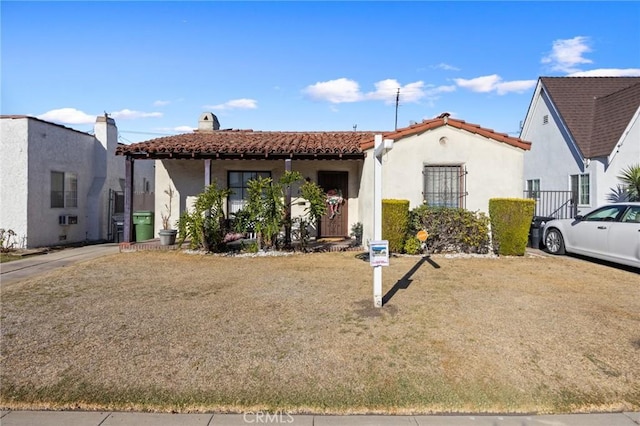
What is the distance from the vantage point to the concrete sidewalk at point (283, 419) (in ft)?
9.46

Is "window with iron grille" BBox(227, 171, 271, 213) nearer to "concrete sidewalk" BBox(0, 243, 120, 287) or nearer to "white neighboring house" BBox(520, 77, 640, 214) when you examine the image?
"concrete sidewalk" BBox(0, 243, 120, 287)

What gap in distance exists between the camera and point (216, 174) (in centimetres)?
1287

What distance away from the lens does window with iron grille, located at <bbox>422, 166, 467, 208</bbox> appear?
1059cm

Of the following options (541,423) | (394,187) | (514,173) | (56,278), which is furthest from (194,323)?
(514,173)

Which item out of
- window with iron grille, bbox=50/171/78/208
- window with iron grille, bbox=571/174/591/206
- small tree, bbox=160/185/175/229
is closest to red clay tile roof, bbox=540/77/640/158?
window with iron grille, bbox=571/174/591/206

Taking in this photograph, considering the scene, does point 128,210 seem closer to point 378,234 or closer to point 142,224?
point 142,224

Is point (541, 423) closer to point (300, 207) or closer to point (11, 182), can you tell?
point (300, 207)

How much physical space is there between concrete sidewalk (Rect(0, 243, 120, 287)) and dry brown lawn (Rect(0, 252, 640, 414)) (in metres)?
0.98

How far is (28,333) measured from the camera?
14.7 feet

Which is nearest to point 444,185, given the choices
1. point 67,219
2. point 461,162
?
point 461,162

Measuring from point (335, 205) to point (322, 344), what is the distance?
878 centimetres

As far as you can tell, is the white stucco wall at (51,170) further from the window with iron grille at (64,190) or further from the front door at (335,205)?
the front door at (335,205)

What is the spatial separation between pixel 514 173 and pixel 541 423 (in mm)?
8708

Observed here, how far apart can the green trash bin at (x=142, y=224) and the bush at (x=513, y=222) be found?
9.85 meters
